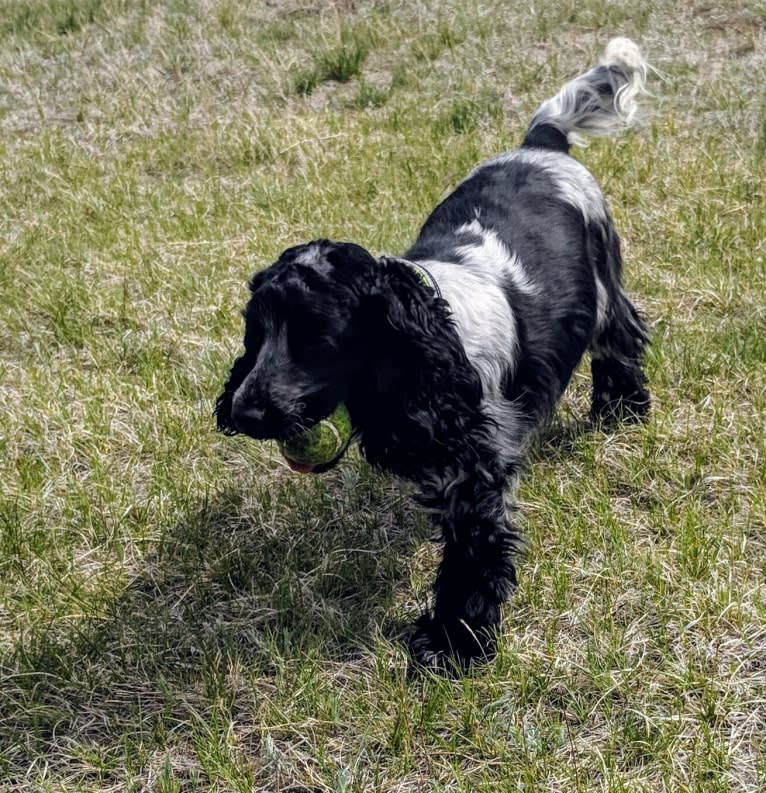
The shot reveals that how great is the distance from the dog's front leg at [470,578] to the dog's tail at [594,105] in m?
1.99

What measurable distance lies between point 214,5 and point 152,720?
337 inches

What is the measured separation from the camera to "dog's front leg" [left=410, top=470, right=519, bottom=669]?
3.25 metres

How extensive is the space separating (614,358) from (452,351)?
1.40m

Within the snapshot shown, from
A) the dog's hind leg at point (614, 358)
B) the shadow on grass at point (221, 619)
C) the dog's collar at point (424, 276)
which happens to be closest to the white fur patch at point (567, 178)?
the dog's hind leg at point (614, 358)

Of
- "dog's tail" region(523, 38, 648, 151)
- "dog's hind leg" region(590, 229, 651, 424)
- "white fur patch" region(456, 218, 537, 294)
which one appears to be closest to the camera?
"white fur patch" region(456, 218, 537, 294)

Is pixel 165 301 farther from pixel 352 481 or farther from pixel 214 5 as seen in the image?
pixel 214 5

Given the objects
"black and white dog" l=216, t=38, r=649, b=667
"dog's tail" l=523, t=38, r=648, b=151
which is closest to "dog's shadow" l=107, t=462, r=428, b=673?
"black and white dog" l=216, t=38, r=649, b=667

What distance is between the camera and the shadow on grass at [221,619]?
3135 mm

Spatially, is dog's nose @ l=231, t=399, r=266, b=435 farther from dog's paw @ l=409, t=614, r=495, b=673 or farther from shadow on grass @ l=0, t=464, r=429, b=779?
dog's paw @ l=409, t=614, r=495, b=673

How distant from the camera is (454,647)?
10.6 feet

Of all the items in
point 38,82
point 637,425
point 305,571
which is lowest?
point 637,425

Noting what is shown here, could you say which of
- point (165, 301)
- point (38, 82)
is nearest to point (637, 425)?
point (165, 301)

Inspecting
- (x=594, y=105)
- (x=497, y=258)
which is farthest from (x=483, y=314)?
(x=594, y=105)

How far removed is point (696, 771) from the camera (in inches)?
108
